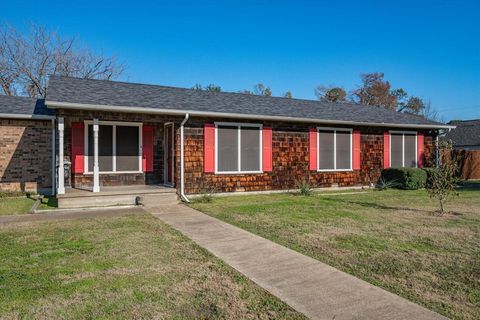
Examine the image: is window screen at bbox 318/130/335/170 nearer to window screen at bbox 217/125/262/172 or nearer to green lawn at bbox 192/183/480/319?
window screen at bbox 217/125/262/172

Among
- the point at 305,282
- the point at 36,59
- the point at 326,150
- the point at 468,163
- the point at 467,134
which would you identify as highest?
the point at 36,59

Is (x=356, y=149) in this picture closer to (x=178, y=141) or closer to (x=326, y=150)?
(x=326, y=150)

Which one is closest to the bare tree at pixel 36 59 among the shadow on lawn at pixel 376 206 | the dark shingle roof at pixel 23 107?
the dark shingle roof at pixel 23 107

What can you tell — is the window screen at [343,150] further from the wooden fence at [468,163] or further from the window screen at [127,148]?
the wooden fence at [468,163]

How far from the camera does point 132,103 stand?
10508 millimetres

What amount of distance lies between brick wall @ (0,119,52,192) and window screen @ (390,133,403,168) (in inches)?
522

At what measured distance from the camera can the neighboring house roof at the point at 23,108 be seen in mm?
11408

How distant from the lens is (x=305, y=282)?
3934 mm

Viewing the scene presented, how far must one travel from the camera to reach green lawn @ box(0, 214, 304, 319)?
3.26 metres

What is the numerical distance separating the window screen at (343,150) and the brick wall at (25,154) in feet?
34.4

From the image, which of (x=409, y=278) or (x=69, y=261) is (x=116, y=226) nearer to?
(x=69, y=261)

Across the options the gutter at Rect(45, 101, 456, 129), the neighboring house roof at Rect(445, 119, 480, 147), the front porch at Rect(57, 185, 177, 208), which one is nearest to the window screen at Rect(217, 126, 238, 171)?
the gutter at Rect(45, 101, 456, 129)

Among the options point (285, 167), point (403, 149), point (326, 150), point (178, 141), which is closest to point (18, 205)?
point (178, 141)

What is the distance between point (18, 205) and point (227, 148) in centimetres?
618
